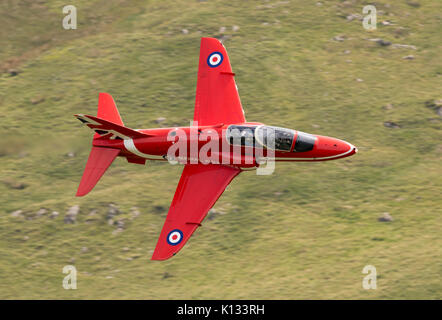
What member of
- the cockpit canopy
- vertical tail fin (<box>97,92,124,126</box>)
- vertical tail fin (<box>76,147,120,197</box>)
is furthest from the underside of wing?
vertical tail fin (<box>76,147,120,197</box>)

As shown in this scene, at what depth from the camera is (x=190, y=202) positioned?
27125 mm

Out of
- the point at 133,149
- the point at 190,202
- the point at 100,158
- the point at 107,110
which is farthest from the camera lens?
the point at 107,110

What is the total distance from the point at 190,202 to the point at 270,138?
163 inches

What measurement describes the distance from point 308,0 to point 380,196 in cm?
1740

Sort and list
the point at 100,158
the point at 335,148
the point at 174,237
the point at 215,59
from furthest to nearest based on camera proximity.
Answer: the point at 215,59
the point at 100,158
the point at 335,148
the point at 174,237

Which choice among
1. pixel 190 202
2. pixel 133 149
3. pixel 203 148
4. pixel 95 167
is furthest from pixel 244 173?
pixel 95 167

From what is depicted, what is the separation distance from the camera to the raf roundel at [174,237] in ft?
85.4

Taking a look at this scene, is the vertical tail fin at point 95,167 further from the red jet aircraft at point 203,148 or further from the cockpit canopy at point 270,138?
the cockpit canopy at point 270,138

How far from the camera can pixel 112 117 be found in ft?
95.5

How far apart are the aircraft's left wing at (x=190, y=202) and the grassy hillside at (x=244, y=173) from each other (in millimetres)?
3229

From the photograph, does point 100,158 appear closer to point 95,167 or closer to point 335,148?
point 95,167

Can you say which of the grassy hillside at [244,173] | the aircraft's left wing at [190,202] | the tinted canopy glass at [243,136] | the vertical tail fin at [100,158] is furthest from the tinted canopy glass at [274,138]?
the vertical tail fin at [100,158]

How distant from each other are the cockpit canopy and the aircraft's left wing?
1.29 meters

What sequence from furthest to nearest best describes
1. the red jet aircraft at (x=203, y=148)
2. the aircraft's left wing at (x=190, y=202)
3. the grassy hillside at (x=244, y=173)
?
Result: the grassy hillside at (x=244, y=173)
the red jet aircraft at (x=203, y=148)
the aircraft's left wing at (x=190, y=202)
